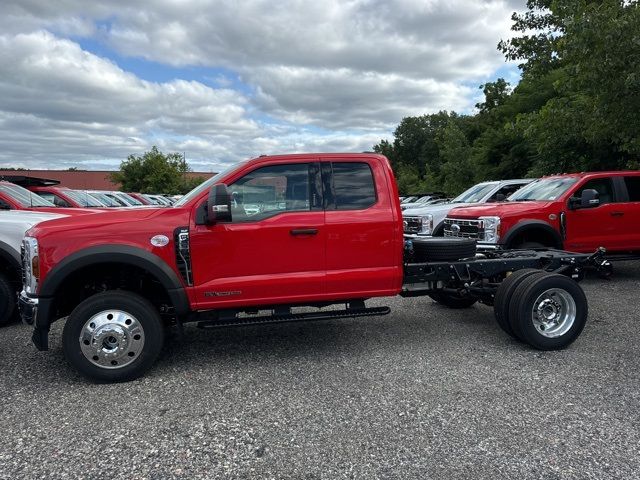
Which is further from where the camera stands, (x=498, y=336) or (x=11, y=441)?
(x=498, y=336)

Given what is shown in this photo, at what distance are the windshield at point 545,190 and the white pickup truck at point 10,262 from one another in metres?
7.68

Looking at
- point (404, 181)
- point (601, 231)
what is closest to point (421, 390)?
point (601, 231)

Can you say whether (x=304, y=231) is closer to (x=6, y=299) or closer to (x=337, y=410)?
(x=337, y=410)

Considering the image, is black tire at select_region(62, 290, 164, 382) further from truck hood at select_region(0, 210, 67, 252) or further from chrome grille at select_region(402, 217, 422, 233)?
chrome grille at select_region(402, 217, 422, 233)

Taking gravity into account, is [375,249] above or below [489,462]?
above

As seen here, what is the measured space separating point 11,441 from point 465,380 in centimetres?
341

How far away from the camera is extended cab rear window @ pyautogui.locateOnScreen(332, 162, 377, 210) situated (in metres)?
4.79

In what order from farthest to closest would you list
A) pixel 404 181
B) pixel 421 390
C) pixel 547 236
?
pixel 404 181 < pixel 547 236 < pixel 421 390

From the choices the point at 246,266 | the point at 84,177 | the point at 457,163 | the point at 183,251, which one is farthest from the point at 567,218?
the point at 84,177

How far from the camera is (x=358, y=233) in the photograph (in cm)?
469

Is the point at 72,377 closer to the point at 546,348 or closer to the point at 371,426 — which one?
the point at 371,426

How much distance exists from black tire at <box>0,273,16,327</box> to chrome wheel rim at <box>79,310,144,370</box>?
2.39m

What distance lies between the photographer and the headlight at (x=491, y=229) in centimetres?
749

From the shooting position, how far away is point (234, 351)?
515cm
